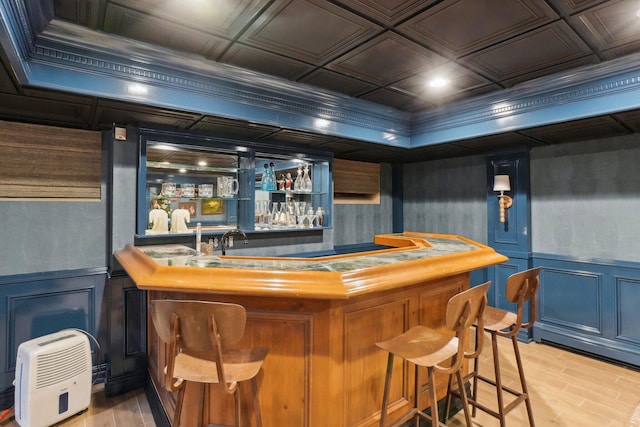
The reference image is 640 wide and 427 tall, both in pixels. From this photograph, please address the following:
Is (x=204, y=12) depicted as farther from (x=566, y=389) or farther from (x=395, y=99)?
(x=566, y=389)

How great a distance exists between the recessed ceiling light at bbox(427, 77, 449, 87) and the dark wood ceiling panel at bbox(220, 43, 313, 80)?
1.04 metres

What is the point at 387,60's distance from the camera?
8.25 feet

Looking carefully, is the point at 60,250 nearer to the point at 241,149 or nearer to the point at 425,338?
the point at 241,149

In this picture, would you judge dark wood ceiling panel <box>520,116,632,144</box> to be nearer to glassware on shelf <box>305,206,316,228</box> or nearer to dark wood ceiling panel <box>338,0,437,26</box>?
dark wood ceiling panel <box>338,0,437,26</box>

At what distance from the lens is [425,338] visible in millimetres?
1858

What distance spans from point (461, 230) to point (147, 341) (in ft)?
12.6

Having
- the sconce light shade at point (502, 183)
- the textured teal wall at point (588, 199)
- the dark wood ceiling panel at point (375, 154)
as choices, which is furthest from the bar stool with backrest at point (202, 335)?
the textured teal wall at point (588, 199)

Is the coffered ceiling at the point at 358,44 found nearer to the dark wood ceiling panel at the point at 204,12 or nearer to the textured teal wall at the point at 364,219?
the dark wood ceiling panel at the point at 204,12

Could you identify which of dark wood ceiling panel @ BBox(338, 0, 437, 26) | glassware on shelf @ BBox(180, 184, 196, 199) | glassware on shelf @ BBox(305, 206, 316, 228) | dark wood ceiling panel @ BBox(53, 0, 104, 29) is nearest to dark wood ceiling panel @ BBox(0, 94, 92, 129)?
dark wood ceiling panel @ BBox(53, 0, 104, 29)

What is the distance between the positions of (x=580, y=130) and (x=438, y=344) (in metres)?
2.61

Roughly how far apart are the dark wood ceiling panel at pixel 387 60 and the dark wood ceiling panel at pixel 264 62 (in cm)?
27

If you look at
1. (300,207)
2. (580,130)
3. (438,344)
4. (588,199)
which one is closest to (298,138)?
(300,207)

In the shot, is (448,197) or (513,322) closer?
(513,322)

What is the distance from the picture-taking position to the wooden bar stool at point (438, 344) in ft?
5.27
